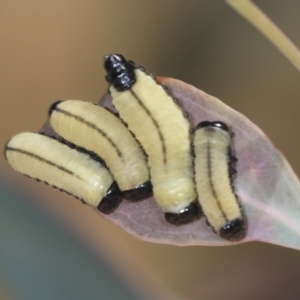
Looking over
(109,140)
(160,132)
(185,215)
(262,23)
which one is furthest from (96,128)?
(262,23)

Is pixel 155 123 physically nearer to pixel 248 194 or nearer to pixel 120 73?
pixel 120 73

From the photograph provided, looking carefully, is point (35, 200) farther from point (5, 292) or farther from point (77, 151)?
point (77, 151)

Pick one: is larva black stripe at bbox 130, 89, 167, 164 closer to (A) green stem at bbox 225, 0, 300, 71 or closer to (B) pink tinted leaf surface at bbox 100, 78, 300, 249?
(B) pink tinted leaf surface at bbox 100, 78, 300, 249

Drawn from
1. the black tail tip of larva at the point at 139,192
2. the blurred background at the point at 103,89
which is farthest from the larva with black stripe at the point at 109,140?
the blurred background at the point at 103,89

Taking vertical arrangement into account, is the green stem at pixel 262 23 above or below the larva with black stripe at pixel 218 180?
above

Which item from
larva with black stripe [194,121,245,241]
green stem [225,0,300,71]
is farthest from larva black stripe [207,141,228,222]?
green stem [225,0,300,71]

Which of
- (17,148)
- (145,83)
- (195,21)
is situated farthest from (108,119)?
(195,21)

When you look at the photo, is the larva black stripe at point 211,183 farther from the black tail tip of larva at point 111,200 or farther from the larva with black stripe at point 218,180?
the black tail tip of larva at point 111,200
